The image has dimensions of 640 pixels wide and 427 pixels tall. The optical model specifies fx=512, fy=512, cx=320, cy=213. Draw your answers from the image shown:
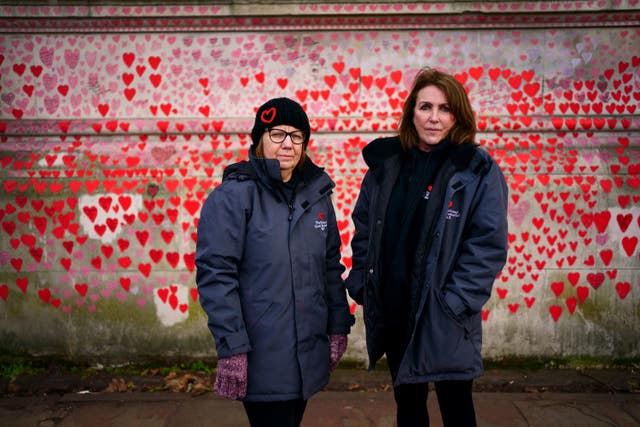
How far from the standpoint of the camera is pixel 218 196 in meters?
2.30

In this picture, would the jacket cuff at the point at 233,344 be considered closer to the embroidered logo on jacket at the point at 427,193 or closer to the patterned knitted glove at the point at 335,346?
the patterned knitted glove at the point at 335,346

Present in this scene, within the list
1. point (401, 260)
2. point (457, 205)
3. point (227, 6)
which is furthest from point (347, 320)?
point (227, 6)

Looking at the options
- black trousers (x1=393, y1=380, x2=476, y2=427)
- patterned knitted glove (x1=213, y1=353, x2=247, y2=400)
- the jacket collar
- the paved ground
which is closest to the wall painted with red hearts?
the paved ground

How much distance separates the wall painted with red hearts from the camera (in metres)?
4.67

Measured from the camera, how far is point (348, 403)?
13.4 ft

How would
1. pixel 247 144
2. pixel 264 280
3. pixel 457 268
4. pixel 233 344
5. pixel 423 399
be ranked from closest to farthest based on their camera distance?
pixel 233 344
pixel 264 280
pixel 457 268
pixel 423 399
pixel 247 144

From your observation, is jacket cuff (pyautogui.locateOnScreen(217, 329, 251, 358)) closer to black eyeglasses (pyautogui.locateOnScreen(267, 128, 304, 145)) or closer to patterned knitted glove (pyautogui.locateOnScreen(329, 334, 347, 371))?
patterned knitted glove (pyautogui.locateOnScreen(329, 334, 347, 371))

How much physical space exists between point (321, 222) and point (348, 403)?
2.14m

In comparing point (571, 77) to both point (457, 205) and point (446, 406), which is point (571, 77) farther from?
point (446, 406)

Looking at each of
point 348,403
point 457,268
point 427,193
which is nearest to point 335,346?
point 457,268

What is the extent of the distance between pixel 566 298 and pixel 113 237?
4.23 m

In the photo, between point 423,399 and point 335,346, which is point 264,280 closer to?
point 335,346

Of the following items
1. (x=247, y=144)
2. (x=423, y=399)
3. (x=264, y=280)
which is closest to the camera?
(x=264, y=280)

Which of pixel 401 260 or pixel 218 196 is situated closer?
pixel 218 196
